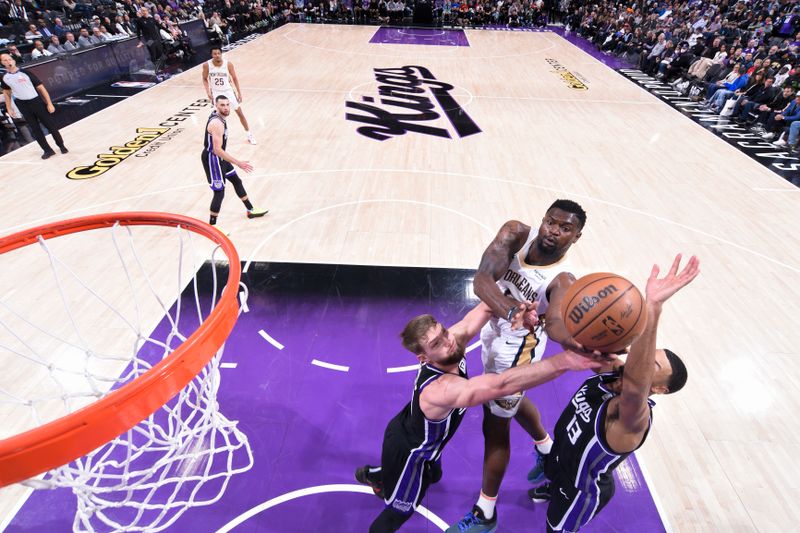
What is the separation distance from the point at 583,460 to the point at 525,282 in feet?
3.30

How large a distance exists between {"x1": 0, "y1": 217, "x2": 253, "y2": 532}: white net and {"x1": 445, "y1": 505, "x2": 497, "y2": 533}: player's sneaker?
1.37 meters

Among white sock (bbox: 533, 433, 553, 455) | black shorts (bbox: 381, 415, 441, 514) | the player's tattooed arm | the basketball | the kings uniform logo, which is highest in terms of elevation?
the basketball

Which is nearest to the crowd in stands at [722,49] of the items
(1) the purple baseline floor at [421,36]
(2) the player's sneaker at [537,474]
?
(1) the purple baseline floor at [421,36]

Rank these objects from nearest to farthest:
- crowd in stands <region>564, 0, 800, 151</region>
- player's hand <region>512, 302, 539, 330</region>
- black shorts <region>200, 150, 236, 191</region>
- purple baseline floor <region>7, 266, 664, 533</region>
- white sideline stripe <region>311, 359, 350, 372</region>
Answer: player's hand <region>512, 302, 539, 330</region> → purple baseline floor <region>7, 266, 664, 533</region> → white sideline stripe <region>311, 359, 350, 372</region> → black shorts <region>200, 150, 236, 191</region> → crowd in stands <region>564, 0, 800, 151</region>

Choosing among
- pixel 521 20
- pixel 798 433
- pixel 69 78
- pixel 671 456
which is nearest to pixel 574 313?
pixel 671 456

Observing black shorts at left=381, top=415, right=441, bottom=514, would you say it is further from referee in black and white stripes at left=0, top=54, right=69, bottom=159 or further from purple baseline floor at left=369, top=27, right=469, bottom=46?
purple baseline floor at left=369, top=27, right=469, bottom=46

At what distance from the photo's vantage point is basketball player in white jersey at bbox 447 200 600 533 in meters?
2.62

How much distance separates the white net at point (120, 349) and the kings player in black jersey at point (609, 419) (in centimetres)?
172

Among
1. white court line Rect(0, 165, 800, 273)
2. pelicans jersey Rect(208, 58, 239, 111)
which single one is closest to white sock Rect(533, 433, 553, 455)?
white court line Rect(0, 165, 800, 273)

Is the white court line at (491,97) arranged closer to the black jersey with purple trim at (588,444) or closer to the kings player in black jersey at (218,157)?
the kings player in black jersey at (218,157)

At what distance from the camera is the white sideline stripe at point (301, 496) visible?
9.56 feet

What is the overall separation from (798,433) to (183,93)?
40.7 ft

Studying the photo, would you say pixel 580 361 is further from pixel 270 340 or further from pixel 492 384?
pixel 270 340

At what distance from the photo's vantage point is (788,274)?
212 inches
